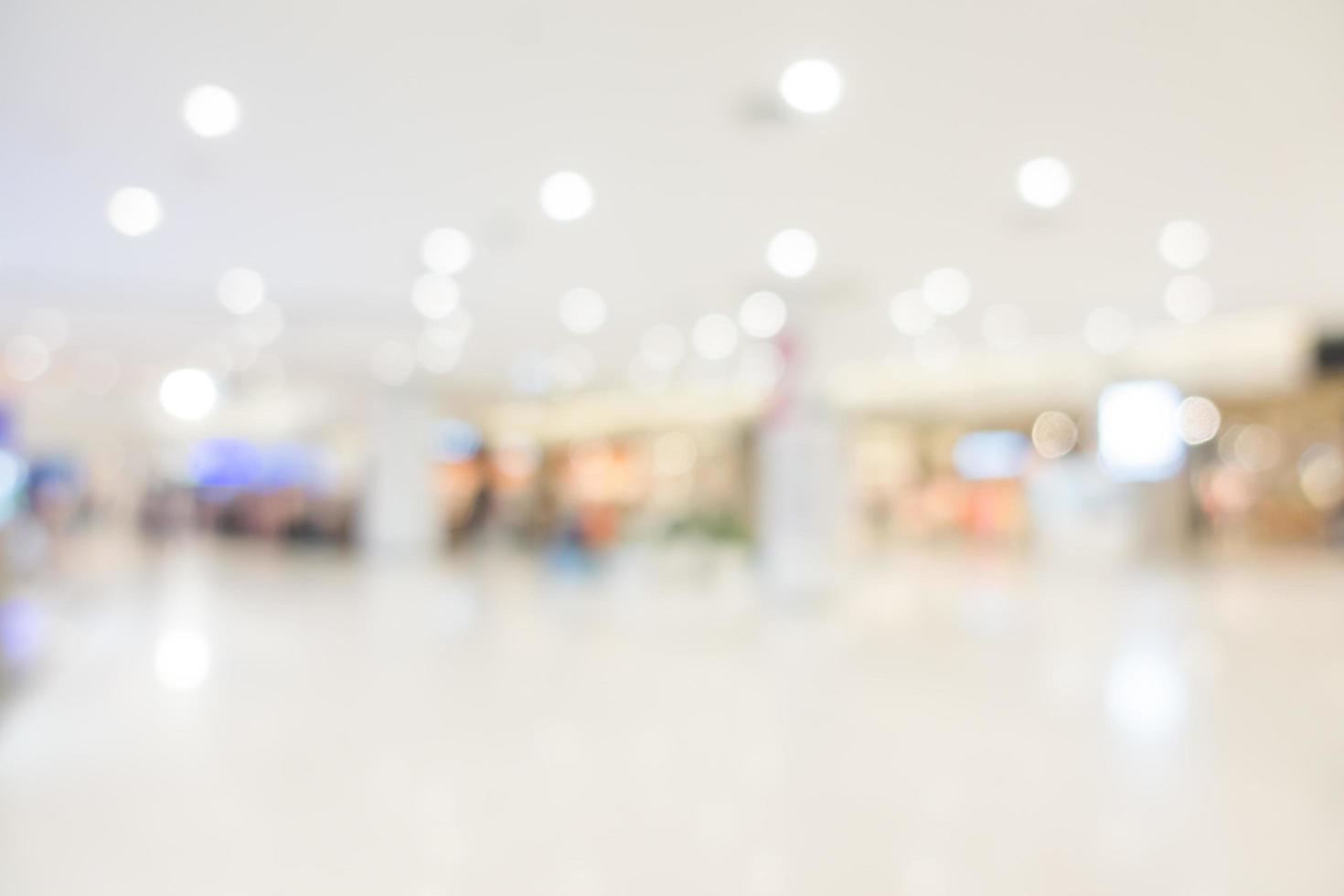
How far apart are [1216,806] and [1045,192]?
14.1 ft

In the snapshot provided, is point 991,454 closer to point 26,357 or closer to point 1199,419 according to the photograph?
point 1199,419

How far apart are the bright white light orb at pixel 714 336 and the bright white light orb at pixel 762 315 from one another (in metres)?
0.24

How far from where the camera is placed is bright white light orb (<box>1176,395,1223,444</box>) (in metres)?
21.1

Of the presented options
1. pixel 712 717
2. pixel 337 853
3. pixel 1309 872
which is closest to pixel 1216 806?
pixel 1309 872

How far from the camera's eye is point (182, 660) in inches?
280

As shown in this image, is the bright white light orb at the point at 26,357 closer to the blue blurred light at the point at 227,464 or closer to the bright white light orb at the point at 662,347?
the bright white light orb at the point at 662,347

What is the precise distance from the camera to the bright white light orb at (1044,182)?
18.6 feet

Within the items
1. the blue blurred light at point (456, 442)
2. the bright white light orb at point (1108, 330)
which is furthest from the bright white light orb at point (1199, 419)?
the blue blurred light at point (456, 442)

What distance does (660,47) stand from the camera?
406cm

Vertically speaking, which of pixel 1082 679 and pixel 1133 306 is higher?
pixel 1133 306

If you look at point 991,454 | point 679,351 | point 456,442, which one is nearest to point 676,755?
point 679,351

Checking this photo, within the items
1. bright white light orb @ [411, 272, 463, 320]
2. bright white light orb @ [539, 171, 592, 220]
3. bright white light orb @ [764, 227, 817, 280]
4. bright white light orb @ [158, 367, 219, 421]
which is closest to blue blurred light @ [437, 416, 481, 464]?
bright white light orb @ [158, 367, 219, 421]

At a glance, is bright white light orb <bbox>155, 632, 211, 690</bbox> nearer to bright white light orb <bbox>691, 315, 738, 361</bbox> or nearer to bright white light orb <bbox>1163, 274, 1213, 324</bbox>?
bright white light orb <bbox>691, 315, 738, 361</bbox>

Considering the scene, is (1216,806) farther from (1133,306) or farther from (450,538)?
(450,538)
